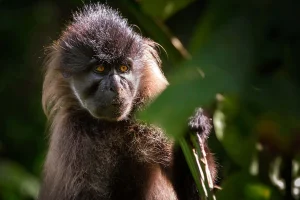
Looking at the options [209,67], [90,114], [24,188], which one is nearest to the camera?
[209,67]

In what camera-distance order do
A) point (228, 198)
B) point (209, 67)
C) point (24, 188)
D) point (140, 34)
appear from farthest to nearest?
point (24, 188) → point (140, 34) → point (228, 198) → point (209, 67)

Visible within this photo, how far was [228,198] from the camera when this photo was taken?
98cm

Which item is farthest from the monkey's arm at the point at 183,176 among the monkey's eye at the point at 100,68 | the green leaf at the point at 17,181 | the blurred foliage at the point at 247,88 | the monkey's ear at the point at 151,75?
the blurred foliage at the point at 247,88

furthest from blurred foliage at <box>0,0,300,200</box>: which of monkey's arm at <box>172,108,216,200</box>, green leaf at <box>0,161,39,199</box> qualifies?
green leaf at <box>0,161,39,199</box>

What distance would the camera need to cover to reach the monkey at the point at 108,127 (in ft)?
10.4

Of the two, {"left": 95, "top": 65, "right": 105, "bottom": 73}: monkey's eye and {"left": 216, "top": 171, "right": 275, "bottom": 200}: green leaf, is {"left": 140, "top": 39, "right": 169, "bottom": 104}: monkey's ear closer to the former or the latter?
{"left": 95, "top": 65, "right": 105, "bottom": 73}: monkey's eye

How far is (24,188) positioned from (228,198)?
12.1ft

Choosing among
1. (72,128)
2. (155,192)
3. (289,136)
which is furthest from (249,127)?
(72,128)

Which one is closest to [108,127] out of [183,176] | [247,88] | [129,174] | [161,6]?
[129,174]

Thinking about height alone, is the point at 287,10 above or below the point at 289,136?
above

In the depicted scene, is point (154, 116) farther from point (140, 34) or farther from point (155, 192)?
point (140, 34)

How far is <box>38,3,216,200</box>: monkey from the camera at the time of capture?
3.18 meters

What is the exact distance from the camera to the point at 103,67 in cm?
338

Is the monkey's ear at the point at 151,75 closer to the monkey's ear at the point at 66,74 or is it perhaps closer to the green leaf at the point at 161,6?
the monkey's ear at the point at 66,74
